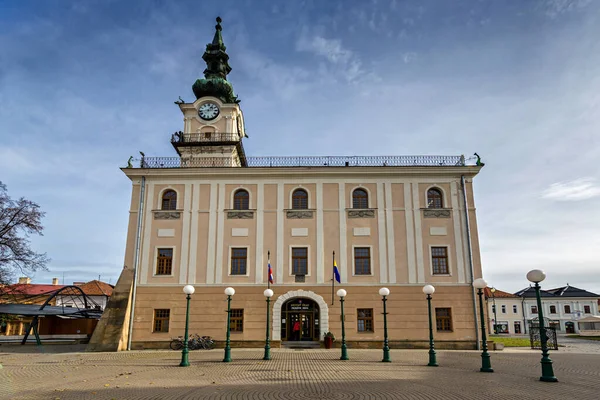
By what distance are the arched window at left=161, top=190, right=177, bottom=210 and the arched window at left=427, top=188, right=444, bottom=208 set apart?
14633 mm

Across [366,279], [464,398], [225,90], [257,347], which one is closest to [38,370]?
[257,347]

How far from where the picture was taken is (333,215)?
84.2 feet

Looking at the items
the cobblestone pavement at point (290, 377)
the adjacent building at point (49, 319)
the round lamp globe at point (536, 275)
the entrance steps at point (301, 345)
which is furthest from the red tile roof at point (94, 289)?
the round lamp globe at point (536, 275)

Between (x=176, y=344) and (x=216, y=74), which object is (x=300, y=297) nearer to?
(x=176, y=344)

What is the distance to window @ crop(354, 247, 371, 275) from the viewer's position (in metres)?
24.9

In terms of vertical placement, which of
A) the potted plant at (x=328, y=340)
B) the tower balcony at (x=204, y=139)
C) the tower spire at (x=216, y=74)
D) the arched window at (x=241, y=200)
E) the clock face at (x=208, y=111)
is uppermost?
the tower spire at (x=216, y=74)

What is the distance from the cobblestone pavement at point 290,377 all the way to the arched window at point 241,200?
843 centimetres

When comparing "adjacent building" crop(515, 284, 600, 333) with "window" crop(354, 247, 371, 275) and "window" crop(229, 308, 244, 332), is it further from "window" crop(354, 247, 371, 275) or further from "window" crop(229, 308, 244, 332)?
"window" crop(229, 308, 244, 332)

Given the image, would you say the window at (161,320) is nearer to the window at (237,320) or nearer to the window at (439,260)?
the window at (237,320)

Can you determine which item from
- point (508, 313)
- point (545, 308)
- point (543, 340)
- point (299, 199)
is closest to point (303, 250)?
point (299, 199)

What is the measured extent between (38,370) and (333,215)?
15.6 metres

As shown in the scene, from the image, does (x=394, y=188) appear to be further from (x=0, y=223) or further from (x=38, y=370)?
(x=0, y=223)

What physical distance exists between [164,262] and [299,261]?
752cm

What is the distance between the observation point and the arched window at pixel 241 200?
26.1 meters
